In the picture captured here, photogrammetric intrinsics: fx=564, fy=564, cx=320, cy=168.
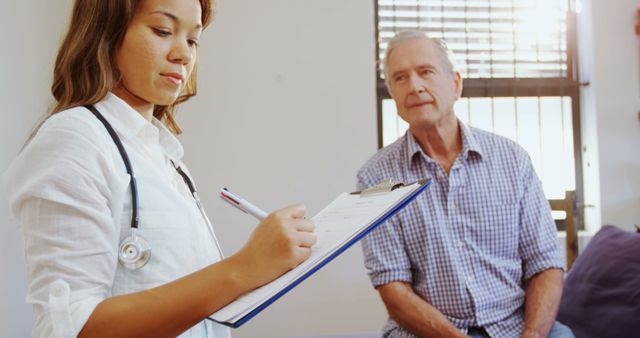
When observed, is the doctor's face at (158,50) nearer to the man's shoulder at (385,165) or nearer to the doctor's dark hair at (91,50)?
the doctor's dark hair at (91,50)

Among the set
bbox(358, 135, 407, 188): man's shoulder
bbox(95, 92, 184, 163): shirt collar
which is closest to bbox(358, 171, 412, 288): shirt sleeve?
bbox(358, 135, 407, 188): man's shoulder

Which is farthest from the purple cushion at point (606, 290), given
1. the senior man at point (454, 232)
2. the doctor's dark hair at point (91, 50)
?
the doctor's dark hair at point (91, 50)

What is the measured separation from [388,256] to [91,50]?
1.09 metres

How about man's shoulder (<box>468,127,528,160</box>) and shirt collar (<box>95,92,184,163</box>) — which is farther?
man's shoulder (<box>468,127,528,160</box>)

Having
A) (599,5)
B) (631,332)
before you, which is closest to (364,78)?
(599,5)

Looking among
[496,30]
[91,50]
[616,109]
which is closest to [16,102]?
[91,50]

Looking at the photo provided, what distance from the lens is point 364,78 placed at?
8.83 ft

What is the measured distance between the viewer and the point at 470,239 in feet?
5.49

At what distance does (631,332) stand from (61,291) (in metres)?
1.40

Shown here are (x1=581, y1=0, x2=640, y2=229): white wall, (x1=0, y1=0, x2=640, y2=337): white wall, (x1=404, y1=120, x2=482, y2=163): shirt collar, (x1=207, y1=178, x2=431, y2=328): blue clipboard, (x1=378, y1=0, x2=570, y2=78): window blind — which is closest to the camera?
(x1=207, y1=178, x2=431, y2=328): blue clipboard

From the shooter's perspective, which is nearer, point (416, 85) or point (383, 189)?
point (383, 189)

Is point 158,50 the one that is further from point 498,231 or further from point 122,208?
point 498,231

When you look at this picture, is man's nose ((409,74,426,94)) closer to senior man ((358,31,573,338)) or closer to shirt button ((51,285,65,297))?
senior man ((358,31,573,338))

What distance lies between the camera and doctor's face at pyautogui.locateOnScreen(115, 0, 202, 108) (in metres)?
0.82
